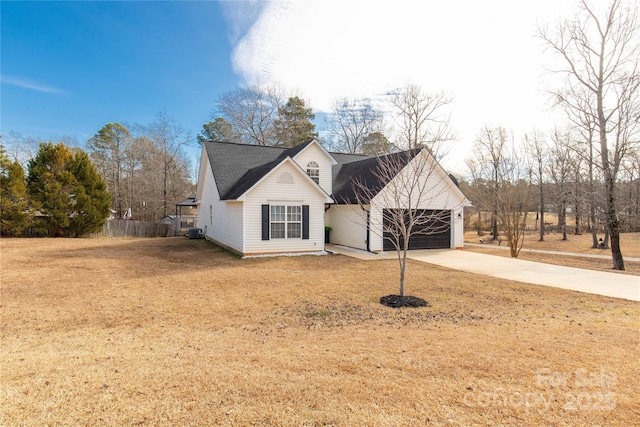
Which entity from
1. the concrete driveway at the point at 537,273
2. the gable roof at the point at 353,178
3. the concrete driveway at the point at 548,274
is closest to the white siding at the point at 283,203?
the concrete driveway at the point at 537,273

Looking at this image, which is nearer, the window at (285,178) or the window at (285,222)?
the window at (285,178)

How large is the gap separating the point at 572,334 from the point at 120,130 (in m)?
42.7

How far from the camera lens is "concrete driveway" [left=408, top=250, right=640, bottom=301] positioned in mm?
8547

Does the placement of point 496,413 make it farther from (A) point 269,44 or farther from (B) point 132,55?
(B) point 132,55

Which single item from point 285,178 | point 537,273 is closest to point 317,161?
point 285,178

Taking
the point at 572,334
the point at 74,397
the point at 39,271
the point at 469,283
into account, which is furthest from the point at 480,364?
the point at 39,271

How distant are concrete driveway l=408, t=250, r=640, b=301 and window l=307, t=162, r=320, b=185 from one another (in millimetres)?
6881

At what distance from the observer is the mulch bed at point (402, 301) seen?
6.90 meters

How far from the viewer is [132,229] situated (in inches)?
931

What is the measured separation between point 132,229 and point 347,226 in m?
16.7

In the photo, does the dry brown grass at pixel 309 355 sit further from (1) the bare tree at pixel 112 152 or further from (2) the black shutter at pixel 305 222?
(1) the bare tree at pixel 112 152

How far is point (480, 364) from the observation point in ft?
12.7

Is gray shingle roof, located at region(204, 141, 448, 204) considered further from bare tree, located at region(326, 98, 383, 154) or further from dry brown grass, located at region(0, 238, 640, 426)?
bare tree, located at region(326, 98, 383, 154)

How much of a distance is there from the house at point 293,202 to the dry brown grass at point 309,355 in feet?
17.2
